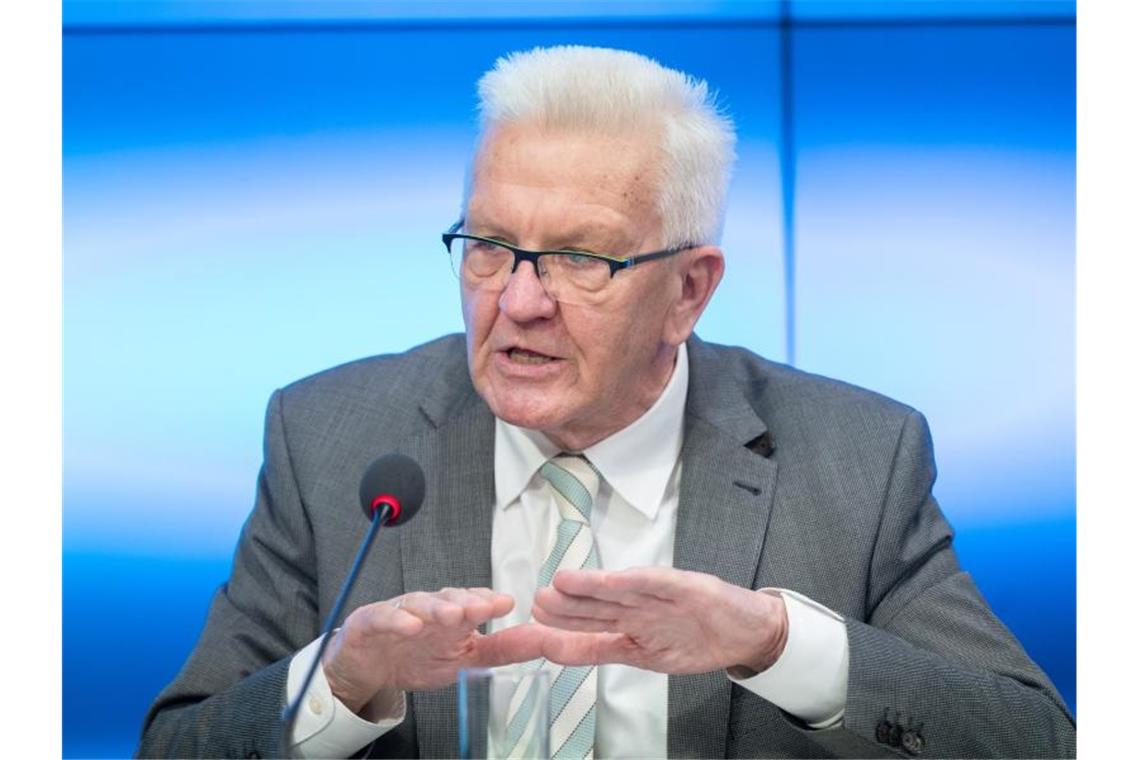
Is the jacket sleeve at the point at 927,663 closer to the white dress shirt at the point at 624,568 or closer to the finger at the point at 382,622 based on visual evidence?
the white dress shirt at the point at 624,568

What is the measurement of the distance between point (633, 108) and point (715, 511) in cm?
58

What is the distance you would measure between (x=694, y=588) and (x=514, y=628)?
0.24 metres

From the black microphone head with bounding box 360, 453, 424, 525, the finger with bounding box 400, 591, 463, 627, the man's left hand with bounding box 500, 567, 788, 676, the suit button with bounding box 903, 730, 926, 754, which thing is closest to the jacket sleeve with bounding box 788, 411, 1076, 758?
the suit button with bounding box 903, 730, 926, 754

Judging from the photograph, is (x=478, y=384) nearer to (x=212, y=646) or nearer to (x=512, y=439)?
(x=512, y=439)

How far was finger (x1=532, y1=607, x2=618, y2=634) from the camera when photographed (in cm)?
182

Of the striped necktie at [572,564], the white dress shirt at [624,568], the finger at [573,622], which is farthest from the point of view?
the striped necktie at [572,564]

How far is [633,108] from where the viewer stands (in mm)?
2184

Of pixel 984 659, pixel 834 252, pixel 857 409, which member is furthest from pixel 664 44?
pixel 984 659

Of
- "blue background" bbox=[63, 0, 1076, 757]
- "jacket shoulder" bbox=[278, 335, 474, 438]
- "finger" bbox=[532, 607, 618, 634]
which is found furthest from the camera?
"blue background" bbox=[63, 0, 1076, 757]

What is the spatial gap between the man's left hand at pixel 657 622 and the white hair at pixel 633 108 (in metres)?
0.59

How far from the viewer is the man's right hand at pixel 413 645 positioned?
1769 mm

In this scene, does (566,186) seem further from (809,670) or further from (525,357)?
(809,670)

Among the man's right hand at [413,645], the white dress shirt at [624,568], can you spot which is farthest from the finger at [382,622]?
the white dress shirt at [624,568]

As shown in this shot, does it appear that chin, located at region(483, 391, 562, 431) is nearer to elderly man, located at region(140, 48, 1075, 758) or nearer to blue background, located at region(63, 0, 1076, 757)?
elderly man, located at region(140, 48, 1075, 758)
